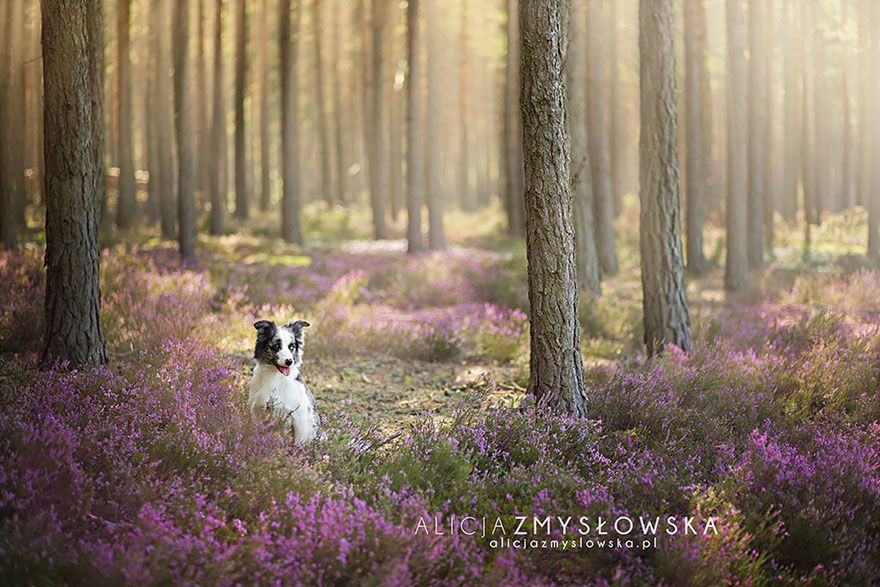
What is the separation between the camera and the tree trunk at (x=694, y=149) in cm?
1841

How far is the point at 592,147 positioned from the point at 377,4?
1136 cm

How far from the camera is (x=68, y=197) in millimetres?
7352

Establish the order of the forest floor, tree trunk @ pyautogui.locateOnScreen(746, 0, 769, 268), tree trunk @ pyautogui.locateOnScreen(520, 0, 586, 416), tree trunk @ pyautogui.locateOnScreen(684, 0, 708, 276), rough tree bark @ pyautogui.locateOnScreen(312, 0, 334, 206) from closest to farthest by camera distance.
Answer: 1. tree trunk @ pyautogui.locateOnScreen(520, 0, 586, 416)
2. the forest floor
3. tree trunk @ pyautogui.locateOnScreen(684, 0, 708, 276)
4. tree trunk @ pyautogui.locateOnScreen(746, 0, 769, 268)
5. rough tree bark @ pyautogui.locateOnScreen(312, 0, 334, 206)

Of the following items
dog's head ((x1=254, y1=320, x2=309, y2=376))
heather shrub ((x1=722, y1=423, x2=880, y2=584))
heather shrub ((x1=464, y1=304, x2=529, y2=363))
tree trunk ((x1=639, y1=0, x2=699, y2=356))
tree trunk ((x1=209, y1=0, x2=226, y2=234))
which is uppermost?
tree trunk ((x1=209, y1=0, x2=226, y2=234))

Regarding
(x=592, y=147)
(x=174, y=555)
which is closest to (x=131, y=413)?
(x=174, y=555)

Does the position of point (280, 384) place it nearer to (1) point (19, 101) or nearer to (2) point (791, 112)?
(1) point (19, 101)

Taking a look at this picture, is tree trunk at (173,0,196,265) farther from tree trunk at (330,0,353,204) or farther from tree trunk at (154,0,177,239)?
tree trunk at (330,0,353,204)

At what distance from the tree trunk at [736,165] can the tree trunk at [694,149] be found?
1.56 meters

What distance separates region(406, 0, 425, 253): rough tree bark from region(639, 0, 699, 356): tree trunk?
1190 centimetres

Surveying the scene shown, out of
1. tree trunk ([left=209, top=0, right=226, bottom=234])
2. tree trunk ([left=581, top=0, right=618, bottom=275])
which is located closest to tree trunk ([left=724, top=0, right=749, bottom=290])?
tree trunk ([left=581, top=0, right=618, bottom=275])

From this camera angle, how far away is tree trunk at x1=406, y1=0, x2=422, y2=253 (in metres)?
20.6

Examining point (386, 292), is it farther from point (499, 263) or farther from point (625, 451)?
point (625, 451)

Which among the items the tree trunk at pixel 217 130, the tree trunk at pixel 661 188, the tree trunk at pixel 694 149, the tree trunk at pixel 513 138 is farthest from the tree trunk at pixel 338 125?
the tree trunk at pixel 661 188

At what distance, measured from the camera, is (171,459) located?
5.31m
